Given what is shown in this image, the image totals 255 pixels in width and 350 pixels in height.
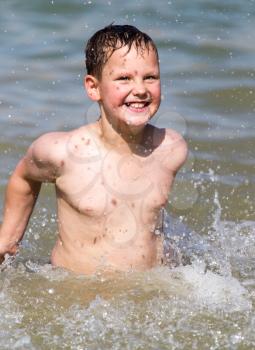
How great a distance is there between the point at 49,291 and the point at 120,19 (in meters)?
4.64

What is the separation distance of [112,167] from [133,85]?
390mm

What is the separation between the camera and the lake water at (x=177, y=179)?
3.95 meters

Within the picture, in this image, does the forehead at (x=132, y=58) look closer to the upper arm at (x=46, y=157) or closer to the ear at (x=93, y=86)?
the ear at (x=93, y=86)

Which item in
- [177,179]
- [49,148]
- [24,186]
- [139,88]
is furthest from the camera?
[177,179]

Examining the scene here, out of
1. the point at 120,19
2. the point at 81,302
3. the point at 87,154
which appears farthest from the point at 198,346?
the point at 120,19

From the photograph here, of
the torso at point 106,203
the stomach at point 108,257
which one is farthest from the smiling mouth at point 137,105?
the stomach at point 108,257

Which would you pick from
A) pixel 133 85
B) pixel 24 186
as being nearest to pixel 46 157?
pixel 24 186

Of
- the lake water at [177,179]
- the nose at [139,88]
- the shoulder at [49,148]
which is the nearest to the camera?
the lake water at [177,179]

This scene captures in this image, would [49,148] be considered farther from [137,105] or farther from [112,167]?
[137,105]

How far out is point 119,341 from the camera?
383 centimetres

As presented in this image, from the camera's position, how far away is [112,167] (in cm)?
428

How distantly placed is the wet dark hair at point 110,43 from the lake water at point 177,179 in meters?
0.95

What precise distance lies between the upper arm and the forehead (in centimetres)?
41

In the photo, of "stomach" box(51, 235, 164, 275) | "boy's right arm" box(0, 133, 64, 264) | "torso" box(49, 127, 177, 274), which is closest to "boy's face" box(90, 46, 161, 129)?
"torso" box(49, 127, 177, 274)
